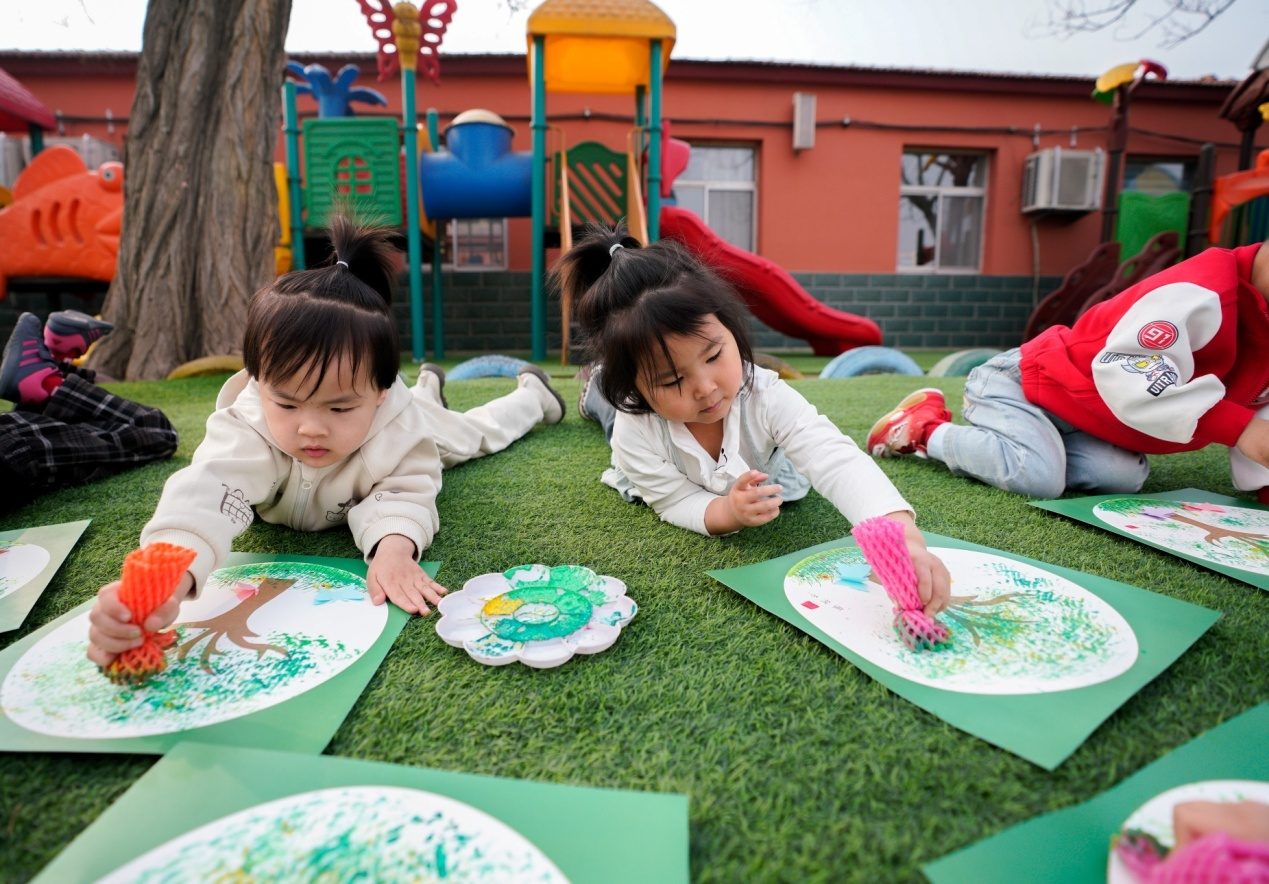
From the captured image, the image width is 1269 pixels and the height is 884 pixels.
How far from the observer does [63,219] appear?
15.0 ft

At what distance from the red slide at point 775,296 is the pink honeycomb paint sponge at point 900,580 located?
12.6 ft

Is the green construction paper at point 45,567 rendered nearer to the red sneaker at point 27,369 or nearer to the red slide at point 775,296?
the red sneaker at point 27,369

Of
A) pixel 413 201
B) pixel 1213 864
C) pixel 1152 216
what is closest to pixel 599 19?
pixel 413 201

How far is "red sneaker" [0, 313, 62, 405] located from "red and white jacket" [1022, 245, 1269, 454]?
2.13 meters

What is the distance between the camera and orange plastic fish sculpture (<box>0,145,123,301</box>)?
15.0ft

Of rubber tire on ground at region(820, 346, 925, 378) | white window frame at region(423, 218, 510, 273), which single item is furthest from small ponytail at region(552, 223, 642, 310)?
white window frame at region(423, 218, 510, 273)

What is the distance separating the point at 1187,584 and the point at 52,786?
1.25 metres

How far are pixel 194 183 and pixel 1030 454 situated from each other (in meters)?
3.52

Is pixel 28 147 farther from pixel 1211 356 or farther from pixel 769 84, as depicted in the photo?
pixel 1211 356

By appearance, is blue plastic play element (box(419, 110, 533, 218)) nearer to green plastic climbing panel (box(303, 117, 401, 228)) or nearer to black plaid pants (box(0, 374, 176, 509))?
green plastic climbing panel (box(303, 117, 401, 228))

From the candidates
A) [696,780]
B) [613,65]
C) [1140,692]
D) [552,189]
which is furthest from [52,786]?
[613,65]

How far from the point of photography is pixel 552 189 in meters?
4.33

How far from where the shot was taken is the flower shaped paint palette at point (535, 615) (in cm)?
75

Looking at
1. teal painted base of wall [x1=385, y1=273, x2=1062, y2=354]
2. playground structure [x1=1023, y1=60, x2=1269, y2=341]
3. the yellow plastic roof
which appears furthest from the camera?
teal painted base of wall [x1=385, y1=273, x2=1062, y2=354]
